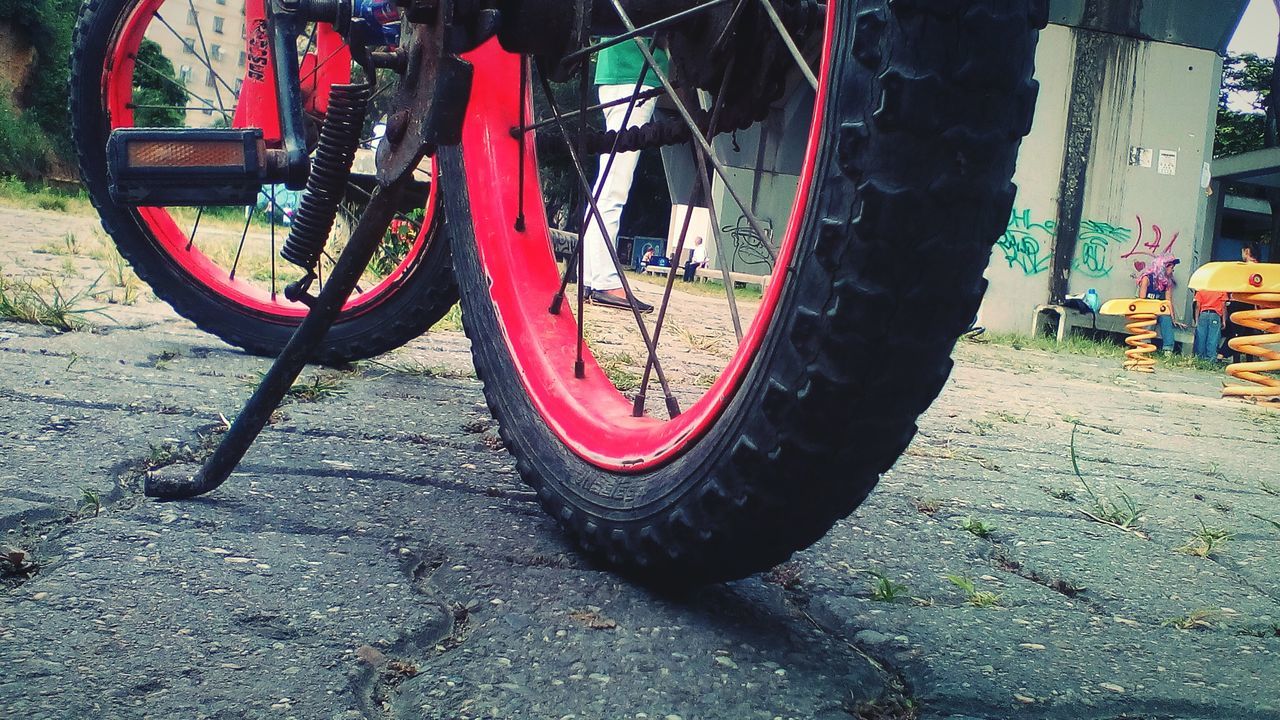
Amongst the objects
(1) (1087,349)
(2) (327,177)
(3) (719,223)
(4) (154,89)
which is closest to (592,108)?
(3) (719,223)

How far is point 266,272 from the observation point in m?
4.25

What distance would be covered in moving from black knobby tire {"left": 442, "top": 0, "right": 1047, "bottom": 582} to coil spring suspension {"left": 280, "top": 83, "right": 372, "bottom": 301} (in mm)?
780

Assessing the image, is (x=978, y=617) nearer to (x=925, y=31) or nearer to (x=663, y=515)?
(x=663, y=515)

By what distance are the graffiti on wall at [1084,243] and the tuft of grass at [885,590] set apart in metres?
9.61

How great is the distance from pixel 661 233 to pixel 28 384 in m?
19.1

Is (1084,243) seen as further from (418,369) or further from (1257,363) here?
(418,369)

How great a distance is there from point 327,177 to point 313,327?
271 millimetres


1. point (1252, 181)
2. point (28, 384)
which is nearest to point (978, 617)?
point (28, 384)

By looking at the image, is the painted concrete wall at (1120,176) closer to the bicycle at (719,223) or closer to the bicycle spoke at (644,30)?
the bicycle at (719,223)

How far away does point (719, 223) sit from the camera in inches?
40.1

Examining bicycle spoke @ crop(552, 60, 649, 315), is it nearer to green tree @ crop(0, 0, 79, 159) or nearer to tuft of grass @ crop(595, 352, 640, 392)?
tuft of grass @ crop(595, 352, 640, 392)

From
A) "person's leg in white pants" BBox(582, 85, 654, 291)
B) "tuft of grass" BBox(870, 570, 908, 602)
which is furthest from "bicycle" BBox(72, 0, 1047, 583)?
"person's leg in white pants" BBox(582, 85, 654, 291)

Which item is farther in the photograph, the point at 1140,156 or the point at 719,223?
the point at 1140,156

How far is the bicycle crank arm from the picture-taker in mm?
1232
